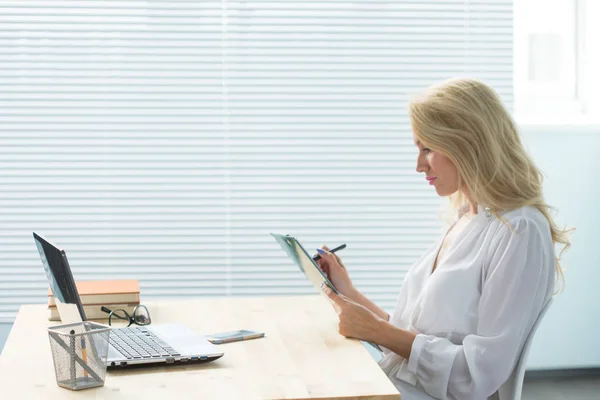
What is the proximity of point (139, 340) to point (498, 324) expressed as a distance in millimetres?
840

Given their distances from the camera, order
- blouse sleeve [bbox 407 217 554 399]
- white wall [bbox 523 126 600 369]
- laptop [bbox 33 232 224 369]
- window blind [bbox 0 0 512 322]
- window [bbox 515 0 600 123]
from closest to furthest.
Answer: laptop [bbox 33 232 224 369] < blouse sleeve [bbox 407 217 554 399] < window blind [bbox 0 0 512 322] < white wall [bbox 523 126 600 369] < window [bbox 515 0 600 123]

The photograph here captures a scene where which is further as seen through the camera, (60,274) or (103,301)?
(103,301)

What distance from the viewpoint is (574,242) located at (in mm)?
3861

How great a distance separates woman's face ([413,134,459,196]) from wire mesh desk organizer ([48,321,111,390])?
0.97 meters

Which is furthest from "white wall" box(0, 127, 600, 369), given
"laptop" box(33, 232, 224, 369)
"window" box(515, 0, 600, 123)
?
"laptop" box(33, 232, 224, 369)

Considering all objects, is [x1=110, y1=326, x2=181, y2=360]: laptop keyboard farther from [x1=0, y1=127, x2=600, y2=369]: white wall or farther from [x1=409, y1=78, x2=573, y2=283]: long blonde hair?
[x1=0, y1=127, x2=600, y2=369]: white wall

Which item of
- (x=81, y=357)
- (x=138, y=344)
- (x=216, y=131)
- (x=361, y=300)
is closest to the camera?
(x=81, y=357)

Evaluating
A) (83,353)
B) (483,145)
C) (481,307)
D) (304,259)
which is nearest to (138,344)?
(83,353)

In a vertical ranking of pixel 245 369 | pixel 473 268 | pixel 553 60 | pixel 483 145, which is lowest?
pixel 245 369

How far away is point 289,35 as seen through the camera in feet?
12.0

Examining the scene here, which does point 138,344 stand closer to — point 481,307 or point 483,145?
point 481,307

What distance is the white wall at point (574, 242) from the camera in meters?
3.80

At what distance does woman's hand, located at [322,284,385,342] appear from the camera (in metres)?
2.10

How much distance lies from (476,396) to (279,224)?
1.76m
